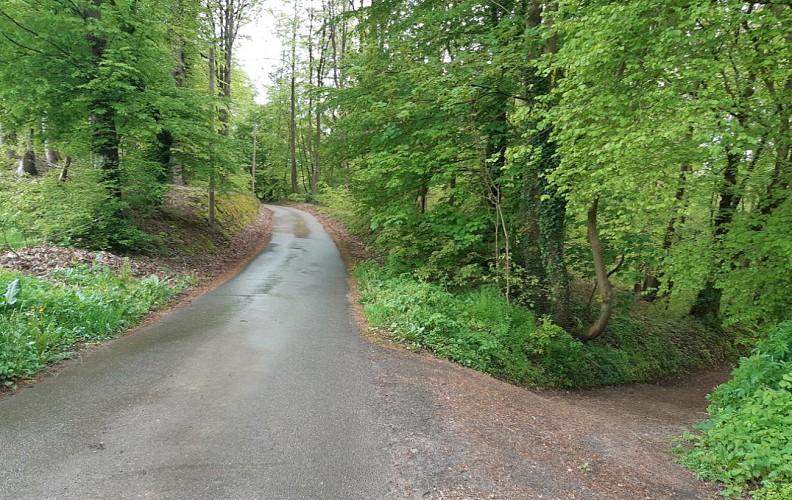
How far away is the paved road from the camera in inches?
132

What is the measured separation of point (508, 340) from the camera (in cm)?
809

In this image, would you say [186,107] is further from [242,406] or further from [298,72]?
[298,72]

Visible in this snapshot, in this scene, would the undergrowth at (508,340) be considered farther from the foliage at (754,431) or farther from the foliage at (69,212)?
the foliage at (69,212)

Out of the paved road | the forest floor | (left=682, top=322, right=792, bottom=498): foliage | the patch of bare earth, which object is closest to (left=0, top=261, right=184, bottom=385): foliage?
the paved road

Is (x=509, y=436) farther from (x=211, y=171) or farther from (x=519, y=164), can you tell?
(x=211, y=171)

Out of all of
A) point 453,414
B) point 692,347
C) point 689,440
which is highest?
point 453,414

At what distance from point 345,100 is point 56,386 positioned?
908 centimetres

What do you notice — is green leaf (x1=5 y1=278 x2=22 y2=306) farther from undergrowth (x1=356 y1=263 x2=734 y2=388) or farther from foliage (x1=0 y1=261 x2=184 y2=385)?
undergrowth (x1=356 y1=263 x2=734 y2=388)

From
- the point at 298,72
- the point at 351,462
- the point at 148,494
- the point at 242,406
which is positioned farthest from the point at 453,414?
the point at 298,72

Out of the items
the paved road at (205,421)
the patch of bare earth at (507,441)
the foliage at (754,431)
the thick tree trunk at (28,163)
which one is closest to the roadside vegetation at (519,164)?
the foliage at (754,431)

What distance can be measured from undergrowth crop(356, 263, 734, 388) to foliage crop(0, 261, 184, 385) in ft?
15.0

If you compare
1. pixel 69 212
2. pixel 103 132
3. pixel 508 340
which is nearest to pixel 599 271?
pixel 508 340

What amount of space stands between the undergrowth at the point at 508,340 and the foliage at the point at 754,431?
10.4 ft

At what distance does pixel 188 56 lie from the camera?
627 inches
